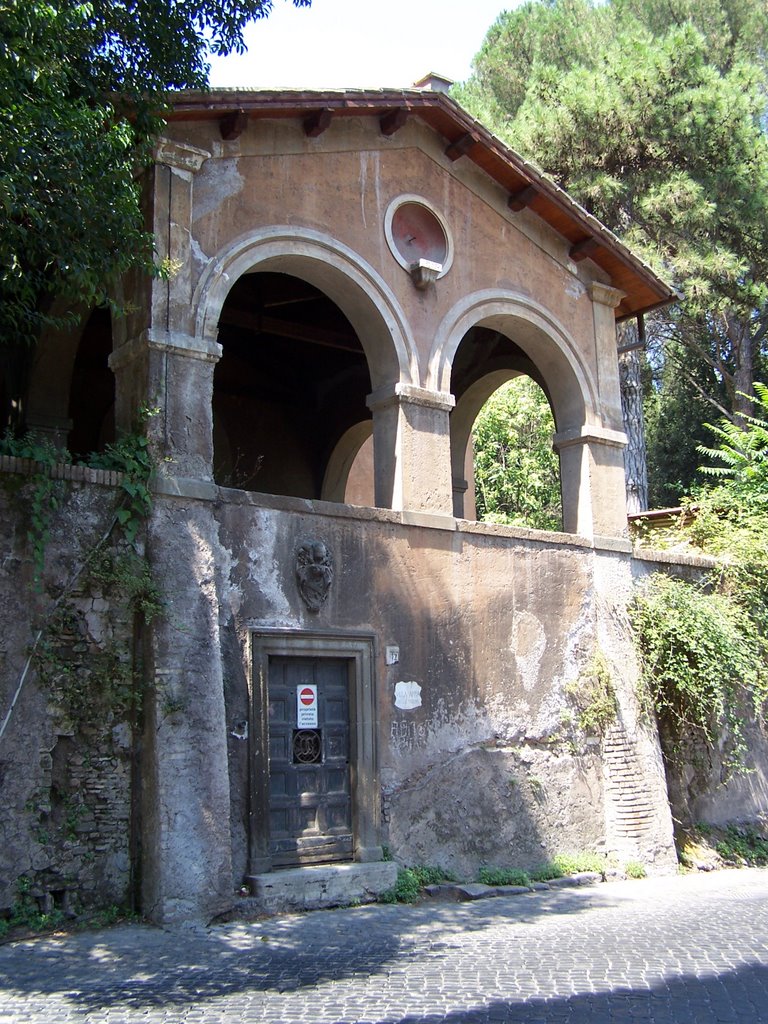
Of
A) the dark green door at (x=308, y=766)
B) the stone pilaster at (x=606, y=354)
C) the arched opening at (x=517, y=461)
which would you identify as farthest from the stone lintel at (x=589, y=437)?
the arched opening at (x=517, y=461)

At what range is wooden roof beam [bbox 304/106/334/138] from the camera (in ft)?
33.2

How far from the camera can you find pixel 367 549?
993 cm

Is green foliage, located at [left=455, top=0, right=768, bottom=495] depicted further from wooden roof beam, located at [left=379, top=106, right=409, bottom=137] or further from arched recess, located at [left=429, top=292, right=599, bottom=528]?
wooden roof beam, located at [left=379, top=106, right=409, bottom=137]

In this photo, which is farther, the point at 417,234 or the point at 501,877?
the point at 417,234

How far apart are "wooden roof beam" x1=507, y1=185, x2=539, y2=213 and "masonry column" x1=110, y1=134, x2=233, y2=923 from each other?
3.97 metres

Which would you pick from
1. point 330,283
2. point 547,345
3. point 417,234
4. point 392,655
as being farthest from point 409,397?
point 392,655

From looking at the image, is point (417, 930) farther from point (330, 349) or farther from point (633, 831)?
point (330, 349)

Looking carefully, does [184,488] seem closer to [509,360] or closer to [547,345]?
[547,345]

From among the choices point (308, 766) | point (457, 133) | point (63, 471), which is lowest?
point (308, 766)

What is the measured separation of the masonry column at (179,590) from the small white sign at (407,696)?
2.04 meters

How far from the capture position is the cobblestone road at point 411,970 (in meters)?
5.93

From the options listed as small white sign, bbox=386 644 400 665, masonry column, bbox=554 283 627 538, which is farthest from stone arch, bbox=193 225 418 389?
small white sign, bbox=386 644 400 665

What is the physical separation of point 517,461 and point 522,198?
11.4 metres

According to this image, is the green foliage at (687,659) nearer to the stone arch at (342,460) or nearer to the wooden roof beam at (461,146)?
the stone arch at (342,460)
